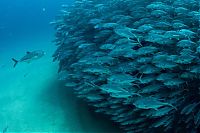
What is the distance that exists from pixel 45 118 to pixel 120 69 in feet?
9.25

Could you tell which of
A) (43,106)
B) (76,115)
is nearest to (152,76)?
(76,115)

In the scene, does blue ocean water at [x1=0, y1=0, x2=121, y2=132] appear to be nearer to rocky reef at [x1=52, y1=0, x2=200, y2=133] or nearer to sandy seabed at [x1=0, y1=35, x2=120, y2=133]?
sandy seabed at [x1=0, y1=35, x2=120, y2=133]

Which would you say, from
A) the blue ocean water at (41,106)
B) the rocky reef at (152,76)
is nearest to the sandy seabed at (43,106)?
the blue ocean water at (41,106)

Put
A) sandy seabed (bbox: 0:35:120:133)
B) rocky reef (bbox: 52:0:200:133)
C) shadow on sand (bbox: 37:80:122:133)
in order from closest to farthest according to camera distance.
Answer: rocky reef (bbox: 52:0:200:133) < shadow on sand (bbox: 37:80:122:133) < sandy seabed (bbox: 0:35:120:133)

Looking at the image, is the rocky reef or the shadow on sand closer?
the rocky reef

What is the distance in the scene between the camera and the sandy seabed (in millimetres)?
6508

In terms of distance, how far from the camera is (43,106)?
304 inches

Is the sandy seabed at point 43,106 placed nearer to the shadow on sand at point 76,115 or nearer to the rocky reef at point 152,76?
the shadow on sand at point 76,115

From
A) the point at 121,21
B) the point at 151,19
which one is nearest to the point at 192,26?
the point at 151,19

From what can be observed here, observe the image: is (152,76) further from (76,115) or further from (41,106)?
(41,106)

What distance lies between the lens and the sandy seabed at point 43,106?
651cm

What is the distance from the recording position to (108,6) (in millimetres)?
8633

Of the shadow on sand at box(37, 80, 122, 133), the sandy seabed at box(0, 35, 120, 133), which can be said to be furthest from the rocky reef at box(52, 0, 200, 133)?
the sandy seabed at box(0, 35, 120, 133)

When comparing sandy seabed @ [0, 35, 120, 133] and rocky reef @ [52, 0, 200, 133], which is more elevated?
rocky reef @ [52, 0, 200, 133]
